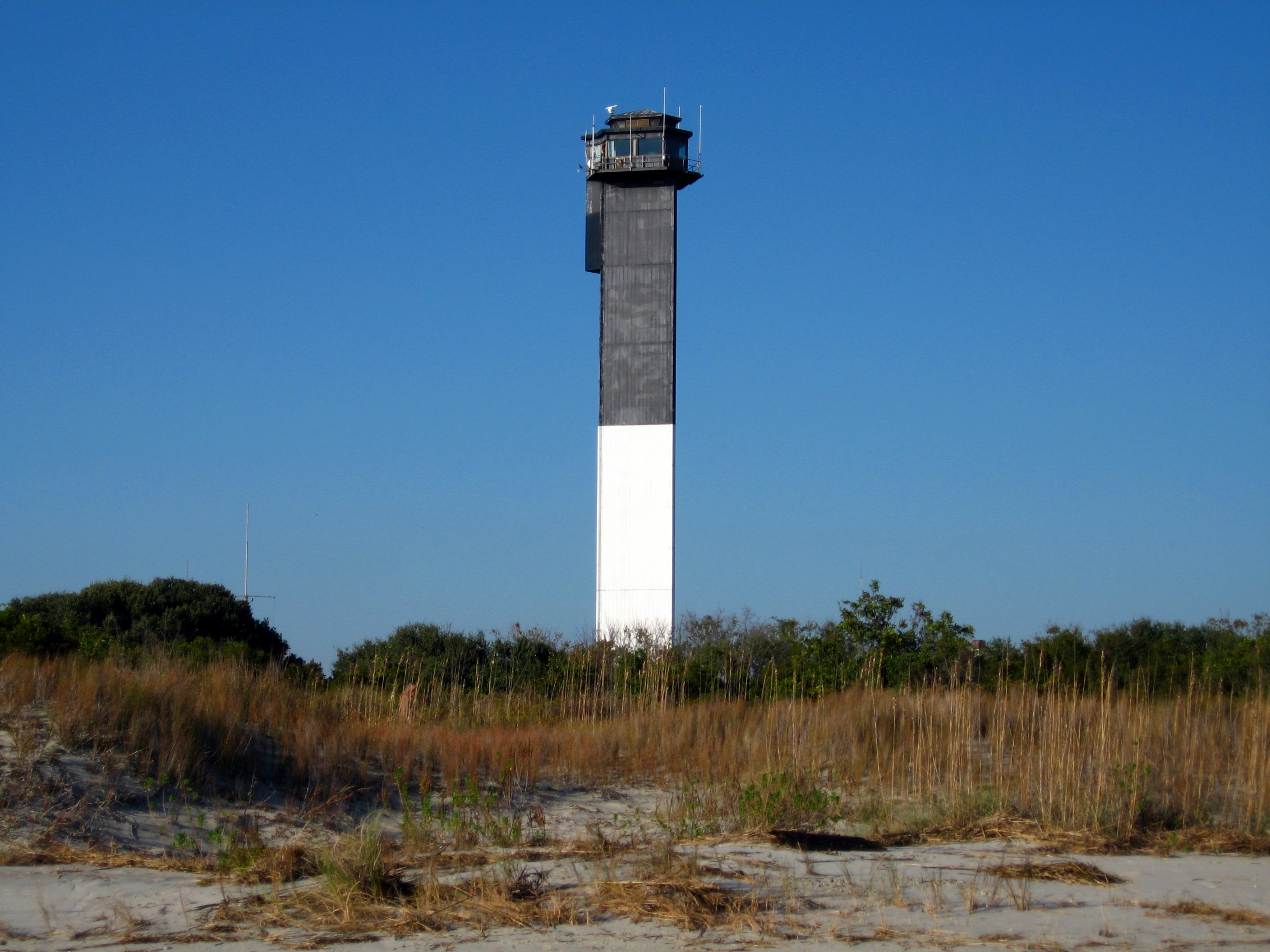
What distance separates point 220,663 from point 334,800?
14.6 ft

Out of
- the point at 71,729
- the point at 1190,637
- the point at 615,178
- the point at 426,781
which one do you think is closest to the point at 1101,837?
the point at 426,781

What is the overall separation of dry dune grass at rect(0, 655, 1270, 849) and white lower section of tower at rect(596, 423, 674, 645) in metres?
13.8

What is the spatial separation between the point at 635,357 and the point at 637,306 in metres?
1.31

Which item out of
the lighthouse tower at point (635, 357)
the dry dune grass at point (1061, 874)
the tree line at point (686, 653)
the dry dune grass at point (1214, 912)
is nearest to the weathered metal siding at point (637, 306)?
the lighthouse tower at point (635, 357)

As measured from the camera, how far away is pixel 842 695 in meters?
13.0

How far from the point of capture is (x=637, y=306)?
27750mm

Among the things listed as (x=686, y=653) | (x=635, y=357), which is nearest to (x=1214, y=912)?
(x=686, y=653)

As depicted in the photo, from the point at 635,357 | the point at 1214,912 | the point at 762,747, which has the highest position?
the point at 635,357

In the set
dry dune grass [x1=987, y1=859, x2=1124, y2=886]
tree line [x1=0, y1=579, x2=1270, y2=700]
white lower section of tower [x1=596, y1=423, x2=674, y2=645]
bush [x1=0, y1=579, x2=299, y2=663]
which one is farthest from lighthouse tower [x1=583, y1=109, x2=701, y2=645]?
dry dune grass [x1=987, y1=859, x2=1124, y2=886]

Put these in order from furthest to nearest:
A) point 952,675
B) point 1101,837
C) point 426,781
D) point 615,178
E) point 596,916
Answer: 1. point 615,178
2. point 952,675
3. point 426,781
4. point 1101,837
5. point 596,916

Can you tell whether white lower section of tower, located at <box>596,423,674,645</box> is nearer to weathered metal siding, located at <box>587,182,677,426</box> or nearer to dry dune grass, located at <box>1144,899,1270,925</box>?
weathered metal siding, located at <box>587,182,677,426</box>

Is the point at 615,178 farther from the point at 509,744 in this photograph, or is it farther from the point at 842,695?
the point at 509,744

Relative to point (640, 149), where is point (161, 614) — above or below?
below

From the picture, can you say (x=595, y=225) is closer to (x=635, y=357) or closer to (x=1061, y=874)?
(x=635, y=357)
